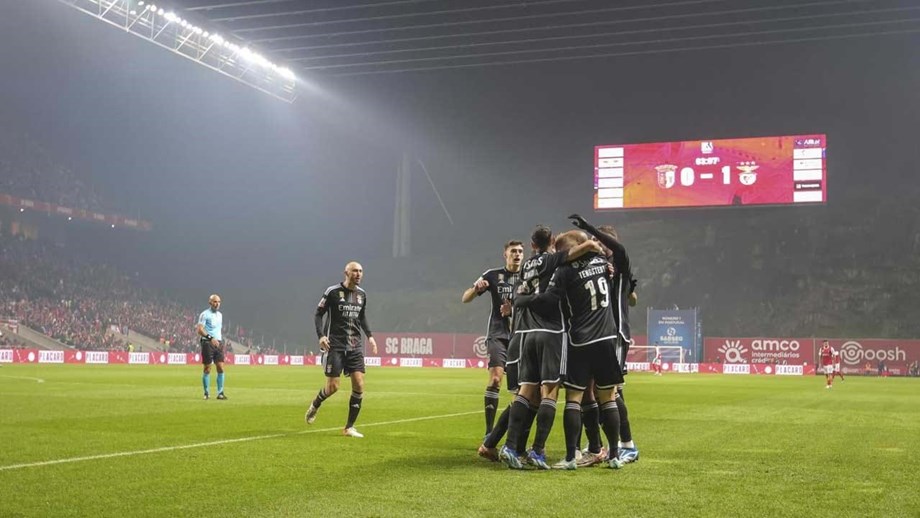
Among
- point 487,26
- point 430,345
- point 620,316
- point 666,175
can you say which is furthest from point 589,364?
point 430,345

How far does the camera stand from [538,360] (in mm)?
8789

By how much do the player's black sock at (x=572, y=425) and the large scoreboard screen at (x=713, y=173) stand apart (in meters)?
37.6

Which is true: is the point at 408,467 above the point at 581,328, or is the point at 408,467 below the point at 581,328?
below

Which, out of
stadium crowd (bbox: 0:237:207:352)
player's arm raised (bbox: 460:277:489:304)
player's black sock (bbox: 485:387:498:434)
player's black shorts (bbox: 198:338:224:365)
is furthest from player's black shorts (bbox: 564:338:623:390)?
stadium crowd (bbox: 0:237:207:352)

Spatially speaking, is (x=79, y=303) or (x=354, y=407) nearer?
(x=354, y=407)

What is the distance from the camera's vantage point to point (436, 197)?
76.0 meters

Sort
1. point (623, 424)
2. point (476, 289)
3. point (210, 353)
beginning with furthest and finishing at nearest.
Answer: point (210, 353), point (476, 289), point (623, 424)

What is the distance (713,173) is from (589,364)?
3842 cm

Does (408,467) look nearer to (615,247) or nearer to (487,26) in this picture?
(615,247)

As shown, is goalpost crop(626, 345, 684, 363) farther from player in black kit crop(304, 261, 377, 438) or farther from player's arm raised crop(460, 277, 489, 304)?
player's arm raised crop(460, 277, 489, 304)

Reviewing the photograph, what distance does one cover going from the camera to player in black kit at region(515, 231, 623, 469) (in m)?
8.61

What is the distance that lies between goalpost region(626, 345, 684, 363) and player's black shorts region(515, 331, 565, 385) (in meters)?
42.2

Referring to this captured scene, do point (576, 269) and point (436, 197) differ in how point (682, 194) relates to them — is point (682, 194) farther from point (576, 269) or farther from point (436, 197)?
point (576, 269)

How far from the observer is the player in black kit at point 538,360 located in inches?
340
